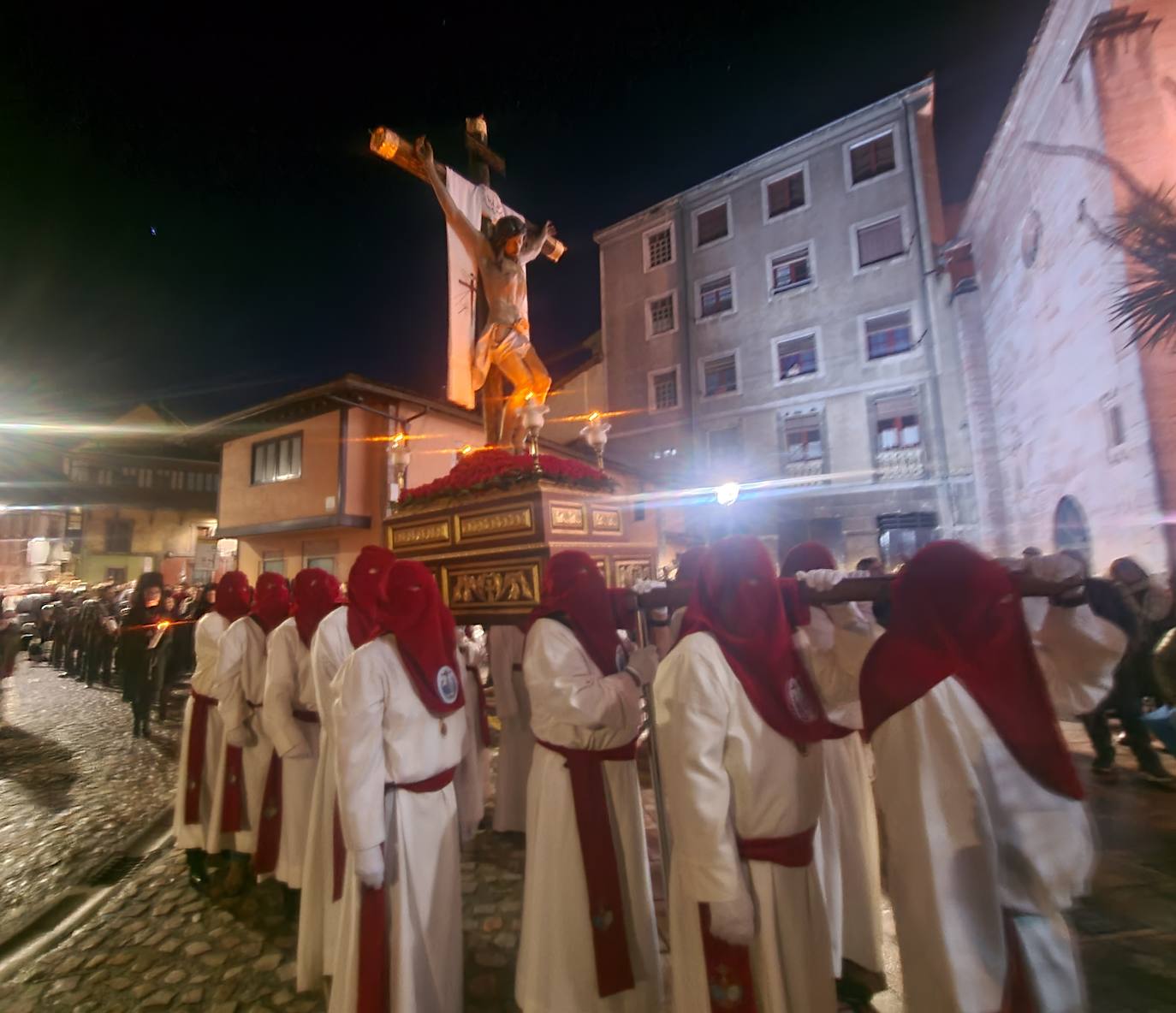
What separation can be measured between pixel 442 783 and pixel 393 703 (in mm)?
485

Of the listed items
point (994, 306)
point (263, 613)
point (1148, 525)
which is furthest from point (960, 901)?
point (994, 306)

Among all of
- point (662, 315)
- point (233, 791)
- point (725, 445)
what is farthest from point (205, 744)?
point (662, 315)

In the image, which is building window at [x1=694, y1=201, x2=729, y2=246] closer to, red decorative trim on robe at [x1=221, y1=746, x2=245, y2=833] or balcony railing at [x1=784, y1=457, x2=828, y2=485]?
balcony railing at [x1=784, y1=457, x2=828, y2=485]

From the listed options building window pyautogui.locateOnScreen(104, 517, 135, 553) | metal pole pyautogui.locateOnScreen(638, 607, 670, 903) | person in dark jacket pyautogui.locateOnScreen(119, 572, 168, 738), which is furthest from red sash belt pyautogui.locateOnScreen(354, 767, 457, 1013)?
building window pyautogui.locateOnScreen(104, 517, 135, 553)

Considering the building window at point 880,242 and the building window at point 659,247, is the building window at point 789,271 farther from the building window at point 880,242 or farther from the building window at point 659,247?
the building window at point 659,247

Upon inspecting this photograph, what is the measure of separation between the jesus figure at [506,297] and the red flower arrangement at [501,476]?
3.95 feet

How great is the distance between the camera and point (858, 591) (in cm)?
219

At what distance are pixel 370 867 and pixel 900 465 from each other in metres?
14.1

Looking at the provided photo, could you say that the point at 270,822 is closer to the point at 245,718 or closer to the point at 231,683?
the point at 245,718

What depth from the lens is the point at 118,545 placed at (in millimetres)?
22172

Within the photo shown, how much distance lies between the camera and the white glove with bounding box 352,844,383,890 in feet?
7.77

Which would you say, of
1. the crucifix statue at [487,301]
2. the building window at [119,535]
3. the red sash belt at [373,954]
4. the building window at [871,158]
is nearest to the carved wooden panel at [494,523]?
the crucifix statue at [487,301]

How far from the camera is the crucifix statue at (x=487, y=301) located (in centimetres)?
586

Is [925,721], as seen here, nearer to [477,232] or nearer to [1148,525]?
[477,232]
